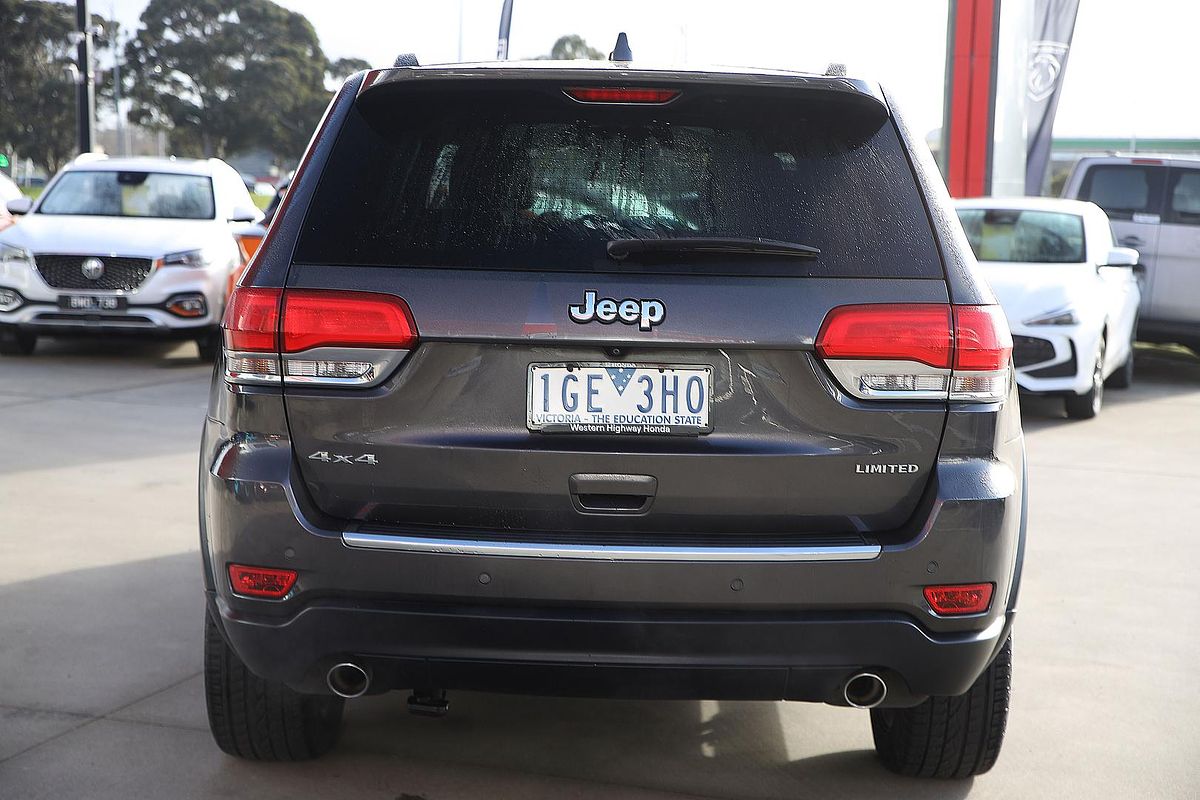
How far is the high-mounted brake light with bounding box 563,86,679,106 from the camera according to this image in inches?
111

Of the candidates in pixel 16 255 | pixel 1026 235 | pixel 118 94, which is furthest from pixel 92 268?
pixel 118 94

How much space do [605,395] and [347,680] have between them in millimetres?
792

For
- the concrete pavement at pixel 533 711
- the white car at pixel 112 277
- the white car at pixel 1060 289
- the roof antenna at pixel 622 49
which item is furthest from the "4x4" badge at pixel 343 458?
the white car at pixel 112 277

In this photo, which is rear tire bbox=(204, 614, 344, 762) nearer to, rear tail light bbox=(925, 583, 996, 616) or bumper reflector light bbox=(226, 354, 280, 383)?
bumper reflector light bbox=(226, 354, 280, 383)

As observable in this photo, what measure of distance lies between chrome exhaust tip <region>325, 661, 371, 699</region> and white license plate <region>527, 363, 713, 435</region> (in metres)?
0.62

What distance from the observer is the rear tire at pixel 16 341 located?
38.6 ft

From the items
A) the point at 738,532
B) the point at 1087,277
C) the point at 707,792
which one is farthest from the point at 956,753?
the point at 1087,277

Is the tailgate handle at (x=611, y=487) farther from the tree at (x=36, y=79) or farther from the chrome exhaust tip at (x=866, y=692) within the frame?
the tree at (x=36, y=79)

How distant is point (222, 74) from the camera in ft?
264

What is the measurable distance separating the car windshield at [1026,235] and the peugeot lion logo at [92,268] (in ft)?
22.4

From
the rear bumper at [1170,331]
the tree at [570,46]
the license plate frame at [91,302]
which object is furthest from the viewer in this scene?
the tree at [570,46]

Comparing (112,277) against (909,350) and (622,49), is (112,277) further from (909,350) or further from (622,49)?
(909,350)

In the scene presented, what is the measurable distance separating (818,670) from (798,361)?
0.60 meters

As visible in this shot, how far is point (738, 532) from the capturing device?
274 centimetres
